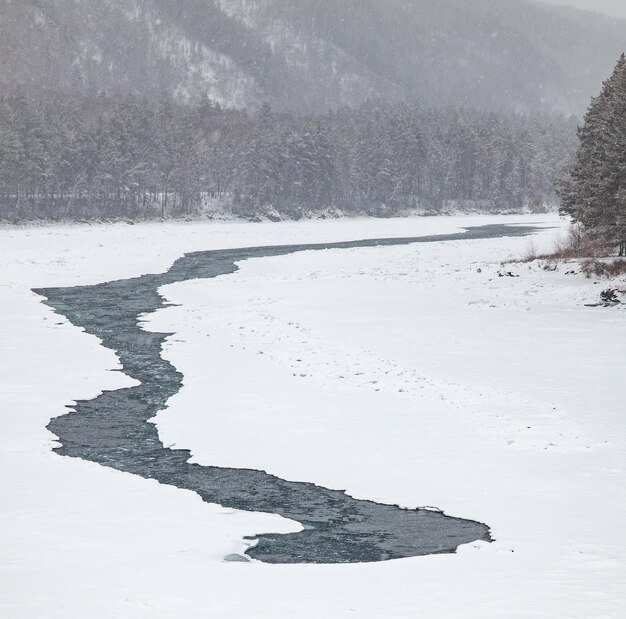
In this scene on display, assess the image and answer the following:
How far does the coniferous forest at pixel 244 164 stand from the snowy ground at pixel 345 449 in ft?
235

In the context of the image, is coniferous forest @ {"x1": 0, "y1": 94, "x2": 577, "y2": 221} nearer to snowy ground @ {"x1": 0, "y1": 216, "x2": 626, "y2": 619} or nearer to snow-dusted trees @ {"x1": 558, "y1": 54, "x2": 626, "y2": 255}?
snow-dusted trees @ {"x1": 558, "y1": 54, "x2": 626, "y2": 255}

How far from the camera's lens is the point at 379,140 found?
482 feet

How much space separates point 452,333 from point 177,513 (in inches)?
729

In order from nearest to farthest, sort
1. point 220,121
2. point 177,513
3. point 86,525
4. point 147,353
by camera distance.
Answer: point 86,525 → point 177,513 → point 147,353 → point 220,121

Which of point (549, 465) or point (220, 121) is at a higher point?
point (220, 121)

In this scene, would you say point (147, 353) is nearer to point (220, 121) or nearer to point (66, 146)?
point (66, 146)

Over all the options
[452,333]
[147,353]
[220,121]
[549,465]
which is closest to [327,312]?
[452,333]

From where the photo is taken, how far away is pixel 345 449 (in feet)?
56.1

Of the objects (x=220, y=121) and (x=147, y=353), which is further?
(x=220, y=121)

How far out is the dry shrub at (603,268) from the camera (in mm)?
41750

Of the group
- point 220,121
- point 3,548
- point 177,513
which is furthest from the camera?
point 220,121

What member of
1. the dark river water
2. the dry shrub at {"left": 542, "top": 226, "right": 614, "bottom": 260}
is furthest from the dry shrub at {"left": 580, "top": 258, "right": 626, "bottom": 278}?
the dark river water

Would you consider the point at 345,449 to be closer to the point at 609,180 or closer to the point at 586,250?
the point at 609,180

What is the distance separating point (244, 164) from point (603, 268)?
90.3 metres
